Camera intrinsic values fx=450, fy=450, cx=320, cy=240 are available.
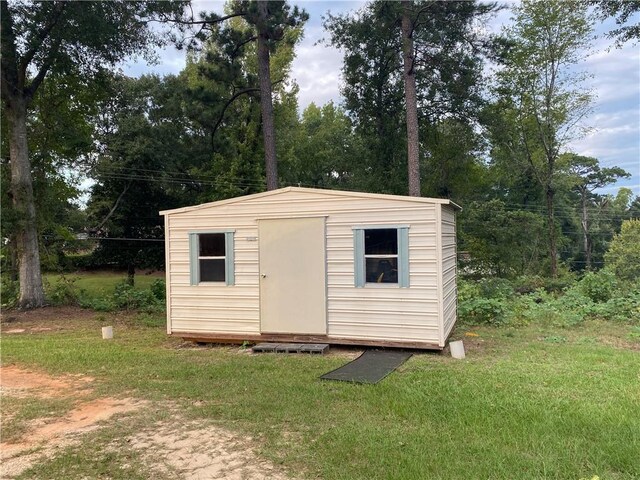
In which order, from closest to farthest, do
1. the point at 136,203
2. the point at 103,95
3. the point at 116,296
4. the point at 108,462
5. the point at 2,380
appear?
the point at 108,462
the point at 2,380
the point at 116,296
the point at 103,95
the point at 136,203

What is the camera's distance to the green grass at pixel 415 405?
295cm

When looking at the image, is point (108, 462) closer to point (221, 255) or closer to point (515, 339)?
point (221, 255)

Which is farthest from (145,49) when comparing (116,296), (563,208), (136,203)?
(563,208)

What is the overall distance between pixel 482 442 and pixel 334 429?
3.56 feet

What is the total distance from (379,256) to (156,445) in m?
3.76

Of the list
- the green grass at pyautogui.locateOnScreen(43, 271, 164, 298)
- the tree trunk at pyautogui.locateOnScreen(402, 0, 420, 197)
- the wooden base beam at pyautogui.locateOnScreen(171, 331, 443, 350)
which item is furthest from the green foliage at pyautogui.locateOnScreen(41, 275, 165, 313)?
the tree trunk at pyautogui.locateOnScreen(402, 0, 420, 197)

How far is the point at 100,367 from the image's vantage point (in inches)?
225

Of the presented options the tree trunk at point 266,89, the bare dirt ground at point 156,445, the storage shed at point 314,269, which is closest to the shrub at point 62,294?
the tree trunk at point 266,89

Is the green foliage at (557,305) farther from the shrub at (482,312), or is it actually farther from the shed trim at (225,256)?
the shed trim at (225,256)

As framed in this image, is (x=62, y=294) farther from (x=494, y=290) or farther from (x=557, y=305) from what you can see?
(x=557, y=305)

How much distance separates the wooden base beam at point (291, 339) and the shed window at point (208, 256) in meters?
0.85

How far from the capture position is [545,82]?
65.5 ft

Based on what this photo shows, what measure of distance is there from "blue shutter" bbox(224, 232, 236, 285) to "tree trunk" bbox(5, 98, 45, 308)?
6.95 meters

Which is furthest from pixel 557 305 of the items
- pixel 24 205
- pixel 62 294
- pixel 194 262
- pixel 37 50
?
pixel 37 50
